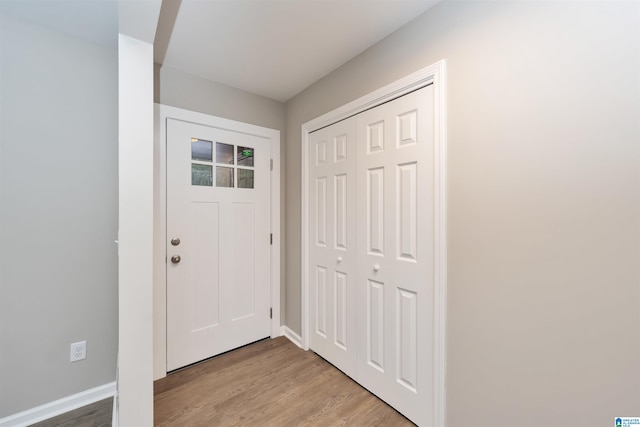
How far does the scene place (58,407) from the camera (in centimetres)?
160

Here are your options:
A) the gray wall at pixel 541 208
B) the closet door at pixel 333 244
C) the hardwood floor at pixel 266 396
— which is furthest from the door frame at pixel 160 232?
the gray wall at pixel 541 208

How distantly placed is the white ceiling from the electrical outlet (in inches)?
82.3

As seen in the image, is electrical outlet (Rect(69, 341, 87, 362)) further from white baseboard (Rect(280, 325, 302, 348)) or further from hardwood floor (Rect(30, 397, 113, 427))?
white baseboard (Rect(280, 325, 302, 348))

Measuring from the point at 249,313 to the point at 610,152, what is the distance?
2515 millimetres

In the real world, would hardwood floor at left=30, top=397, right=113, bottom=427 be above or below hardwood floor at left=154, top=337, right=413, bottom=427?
below

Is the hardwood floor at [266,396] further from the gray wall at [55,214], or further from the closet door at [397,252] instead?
the gray wall at [55,214]

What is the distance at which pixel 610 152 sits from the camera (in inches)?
34.9

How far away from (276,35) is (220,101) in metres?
0.84

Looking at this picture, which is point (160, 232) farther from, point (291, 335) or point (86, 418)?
point (291, 335)

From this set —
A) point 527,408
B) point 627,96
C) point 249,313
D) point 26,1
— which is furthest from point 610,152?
point 26,1

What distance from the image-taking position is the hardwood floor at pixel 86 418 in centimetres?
152

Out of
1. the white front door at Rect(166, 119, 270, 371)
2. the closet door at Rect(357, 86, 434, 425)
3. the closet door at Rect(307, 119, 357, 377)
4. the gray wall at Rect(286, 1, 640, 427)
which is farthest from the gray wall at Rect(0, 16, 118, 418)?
the gray wall at Rect(286, 1, 640, 427)

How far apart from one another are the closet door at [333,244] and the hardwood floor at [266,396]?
7.6 inches

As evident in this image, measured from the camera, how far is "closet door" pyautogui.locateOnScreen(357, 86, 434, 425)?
141 centimetres
